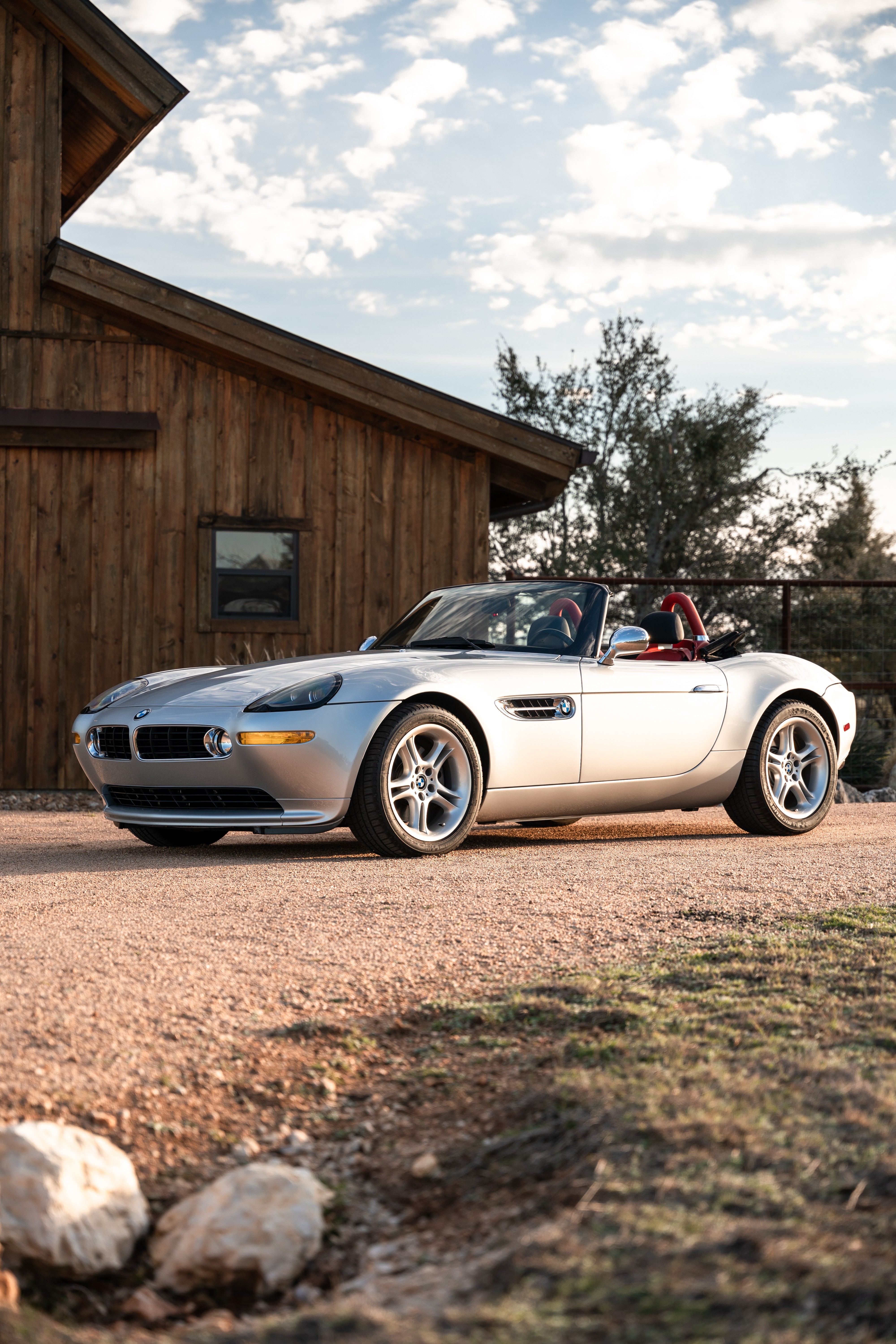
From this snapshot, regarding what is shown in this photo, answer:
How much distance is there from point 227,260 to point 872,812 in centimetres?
1644

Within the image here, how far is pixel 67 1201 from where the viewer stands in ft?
7.06

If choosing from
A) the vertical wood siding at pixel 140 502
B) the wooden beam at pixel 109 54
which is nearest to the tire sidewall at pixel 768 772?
the vertical wood siding at pixel 140 502

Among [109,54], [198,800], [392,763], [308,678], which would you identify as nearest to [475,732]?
[392,763]

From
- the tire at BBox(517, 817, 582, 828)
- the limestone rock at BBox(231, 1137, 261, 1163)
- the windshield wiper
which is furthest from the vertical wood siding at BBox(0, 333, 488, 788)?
the limestone rock at BBox(231, 1137, 261, 1163)

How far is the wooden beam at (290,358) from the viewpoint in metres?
10.5

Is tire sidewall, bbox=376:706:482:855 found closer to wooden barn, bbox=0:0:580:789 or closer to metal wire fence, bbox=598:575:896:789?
metal wire fence, bbox=598:575:896:789

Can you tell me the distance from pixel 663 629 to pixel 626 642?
1.20m

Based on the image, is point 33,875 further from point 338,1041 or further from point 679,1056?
point 679,1056

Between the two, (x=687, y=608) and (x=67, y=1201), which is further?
(x=687, y=608)

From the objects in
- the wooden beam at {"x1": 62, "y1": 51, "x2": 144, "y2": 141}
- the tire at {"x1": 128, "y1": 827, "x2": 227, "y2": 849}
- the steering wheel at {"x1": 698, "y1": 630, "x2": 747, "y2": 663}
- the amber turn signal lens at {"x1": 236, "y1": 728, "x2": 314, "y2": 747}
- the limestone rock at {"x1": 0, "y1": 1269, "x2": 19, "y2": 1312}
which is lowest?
the tire at {"x1": 128, "y1": 827, "x2": 227, "y2": 849}

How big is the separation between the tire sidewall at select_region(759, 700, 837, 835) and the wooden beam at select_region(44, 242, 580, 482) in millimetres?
4100

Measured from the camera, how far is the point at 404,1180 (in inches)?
91.3

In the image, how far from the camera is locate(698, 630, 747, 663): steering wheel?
7703 millimetres

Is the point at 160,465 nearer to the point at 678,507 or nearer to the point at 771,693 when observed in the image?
the point at 771,693
